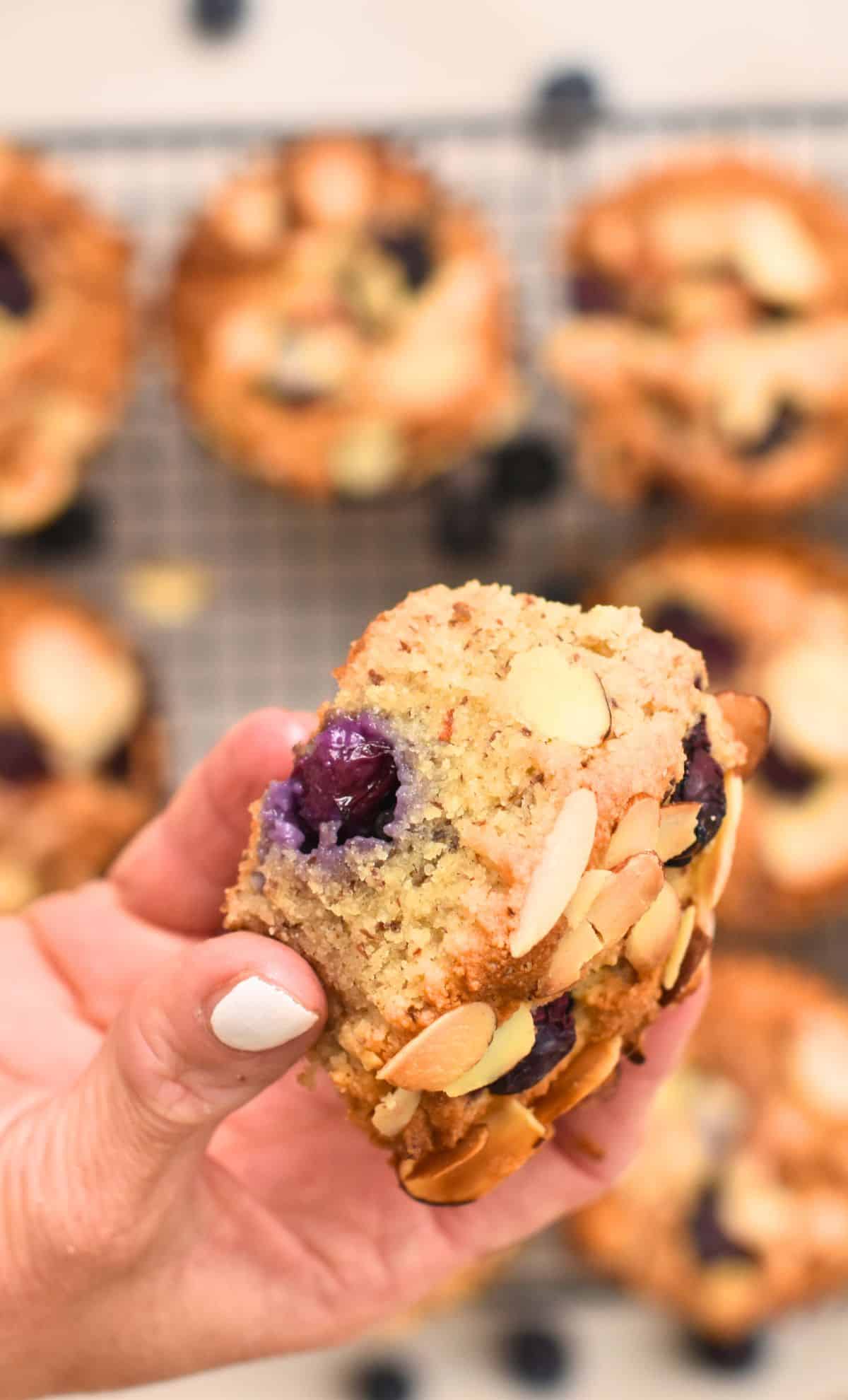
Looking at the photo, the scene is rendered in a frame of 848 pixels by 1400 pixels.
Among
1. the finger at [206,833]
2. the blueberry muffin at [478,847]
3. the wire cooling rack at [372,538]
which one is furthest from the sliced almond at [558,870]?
the wire cooling rack at [372,538]

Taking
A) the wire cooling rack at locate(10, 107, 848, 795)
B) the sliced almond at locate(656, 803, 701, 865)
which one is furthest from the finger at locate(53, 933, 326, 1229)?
the wire cooling rack at locate(10, 107, 848, 795)

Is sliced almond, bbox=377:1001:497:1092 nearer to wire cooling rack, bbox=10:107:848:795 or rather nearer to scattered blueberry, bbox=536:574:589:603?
scattered blueberry, bbox=536:574:589:603

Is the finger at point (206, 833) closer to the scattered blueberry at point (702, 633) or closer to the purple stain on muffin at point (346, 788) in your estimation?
the purple stain on muffin at point (346, 788)

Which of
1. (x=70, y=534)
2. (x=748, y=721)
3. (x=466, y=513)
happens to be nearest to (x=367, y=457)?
(x=466, y=513)

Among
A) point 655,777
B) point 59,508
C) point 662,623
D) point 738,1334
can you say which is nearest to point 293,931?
point 655,777

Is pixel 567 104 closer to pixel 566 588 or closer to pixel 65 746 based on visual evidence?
pixel 566 588

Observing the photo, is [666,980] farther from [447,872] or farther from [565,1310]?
[565,1310]
